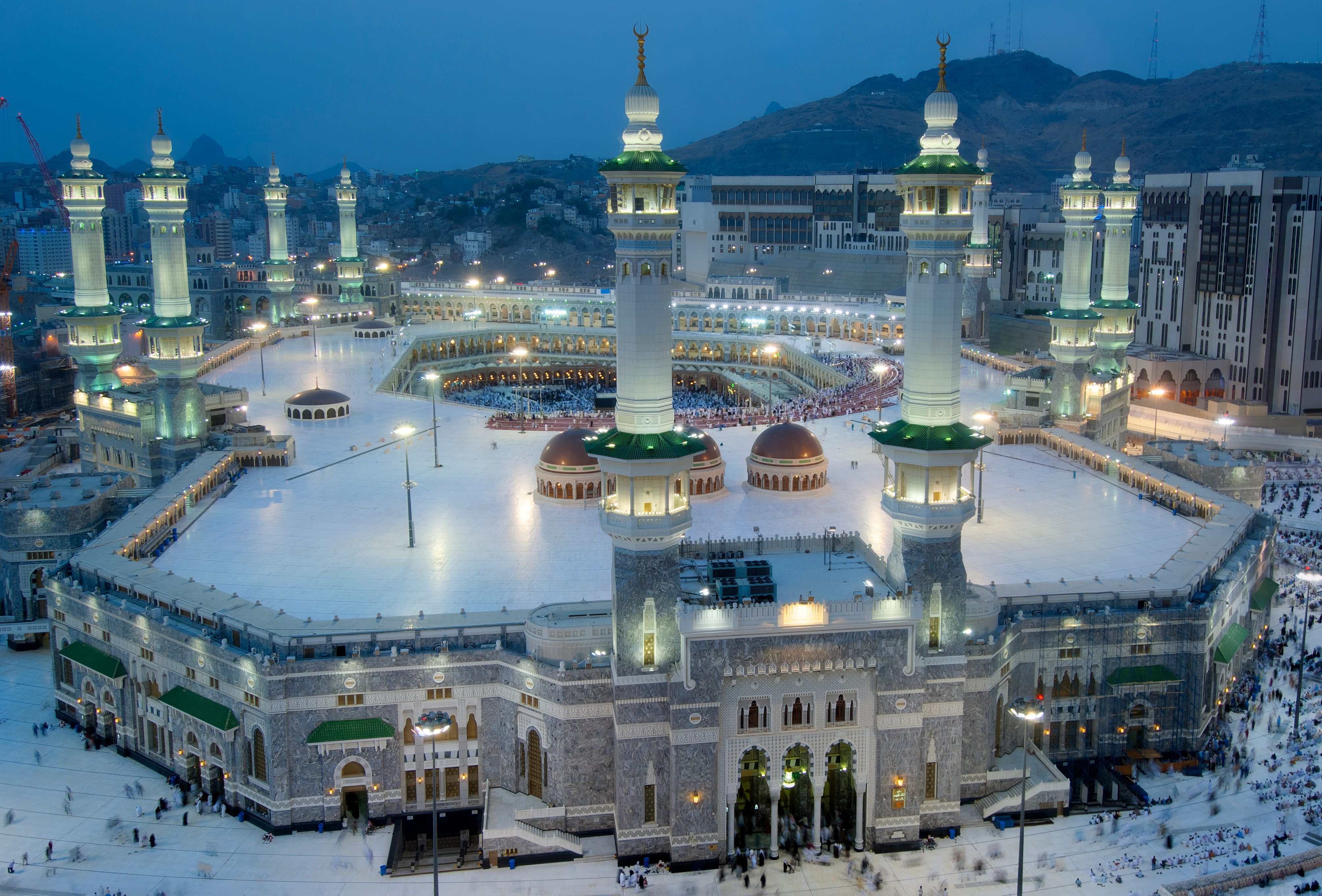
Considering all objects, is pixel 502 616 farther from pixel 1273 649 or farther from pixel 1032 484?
pixel 1273 649

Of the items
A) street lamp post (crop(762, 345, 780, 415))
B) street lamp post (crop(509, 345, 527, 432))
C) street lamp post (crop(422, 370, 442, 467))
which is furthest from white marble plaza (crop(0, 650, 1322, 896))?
street lamp post (crop(762, 345, 780, 415))

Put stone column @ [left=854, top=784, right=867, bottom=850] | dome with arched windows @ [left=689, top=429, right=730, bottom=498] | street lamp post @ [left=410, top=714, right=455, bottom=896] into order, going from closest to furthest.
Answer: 1. street lamp post @ [left=410, top=714, right=455, bottom=896]
2. stone column @ [left=854, top=784, right=867, bottom=850]
3. dome with arched windows @ [left=689, top=429, right=730, bottom=498]

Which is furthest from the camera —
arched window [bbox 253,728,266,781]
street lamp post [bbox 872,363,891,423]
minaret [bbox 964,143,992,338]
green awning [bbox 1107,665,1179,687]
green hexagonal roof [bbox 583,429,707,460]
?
minaret [bbox 964,143,992,338]

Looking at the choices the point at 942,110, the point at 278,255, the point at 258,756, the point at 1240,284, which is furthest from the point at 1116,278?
the point at 278,255

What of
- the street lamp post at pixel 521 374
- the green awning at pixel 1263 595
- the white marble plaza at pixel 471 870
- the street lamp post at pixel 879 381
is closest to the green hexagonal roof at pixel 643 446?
the white marble plaza at pixel 471 870

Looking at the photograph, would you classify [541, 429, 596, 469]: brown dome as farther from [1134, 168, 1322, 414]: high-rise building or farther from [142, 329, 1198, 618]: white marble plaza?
[1134, 168, 1322, 414]: high-rise building

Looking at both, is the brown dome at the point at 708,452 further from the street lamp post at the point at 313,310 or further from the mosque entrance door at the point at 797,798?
the street lamp post at the point at 313,310
